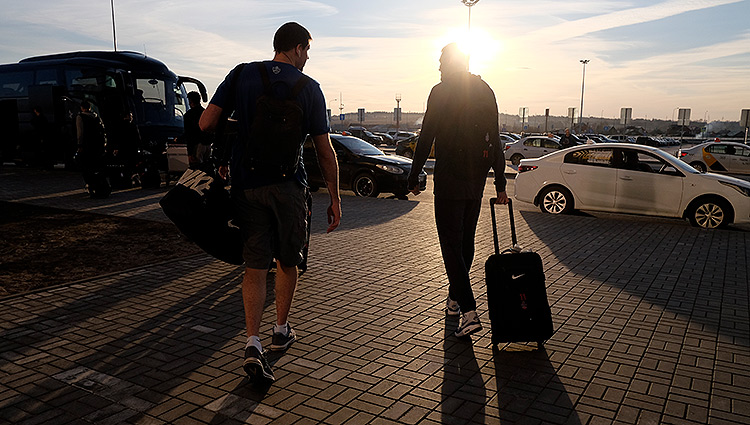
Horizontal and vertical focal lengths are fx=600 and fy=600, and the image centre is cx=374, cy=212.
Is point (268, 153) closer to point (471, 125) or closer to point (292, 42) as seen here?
point (292, 42)

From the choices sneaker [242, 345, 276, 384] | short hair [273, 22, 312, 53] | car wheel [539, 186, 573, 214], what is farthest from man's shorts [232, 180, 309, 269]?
car wheel [539, 186, 573, 214]

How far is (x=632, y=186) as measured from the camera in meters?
10.7

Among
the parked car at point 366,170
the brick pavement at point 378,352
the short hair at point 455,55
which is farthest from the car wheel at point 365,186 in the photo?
the short hair at point 455,55

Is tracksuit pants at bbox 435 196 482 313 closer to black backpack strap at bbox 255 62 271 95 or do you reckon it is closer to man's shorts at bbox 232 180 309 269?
Answer: man's shorts at bbox 232 180 309 269

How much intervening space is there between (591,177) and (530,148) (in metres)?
19.1

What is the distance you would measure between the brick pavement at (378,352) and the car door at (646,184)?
3463mm

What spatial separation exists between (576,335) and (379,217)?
6375mm

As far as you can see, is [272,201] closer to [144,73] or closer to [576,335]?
[576,335]

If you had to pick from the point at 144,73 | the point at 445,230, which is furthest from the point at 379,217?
the point at 144,73

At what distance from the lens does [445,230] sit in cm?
448

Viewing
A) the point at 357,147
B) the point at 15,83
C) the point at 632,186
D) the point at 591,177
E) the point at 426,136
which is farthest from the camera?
the point at 15,83

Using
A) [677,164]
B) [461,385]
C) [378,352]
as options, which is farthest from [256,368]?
[677,164]

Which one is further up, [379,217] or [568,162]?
[568,162]

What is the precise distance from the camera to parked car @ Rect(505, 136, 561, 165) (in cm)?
2919
